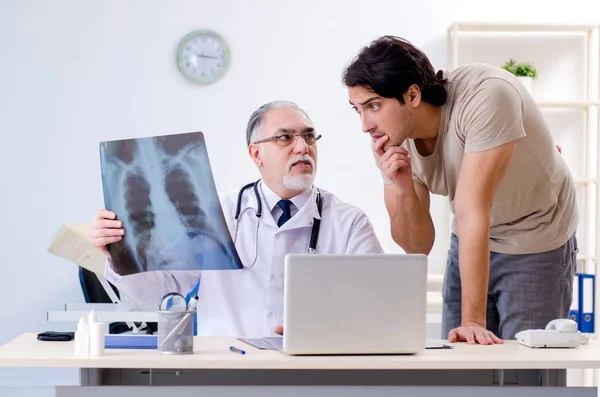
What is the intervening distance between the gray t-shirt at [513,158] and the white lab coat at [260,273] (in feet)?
0.85

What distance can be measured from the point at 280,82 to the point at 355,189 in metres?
0.68

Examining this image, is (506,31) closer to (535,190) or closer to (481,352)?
(535,190)

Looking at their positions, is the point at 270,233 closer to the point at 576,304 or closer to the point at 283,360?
the point at 283,360

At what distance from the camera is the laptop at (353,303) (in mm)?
1591

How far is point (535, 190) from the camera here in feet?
7.64

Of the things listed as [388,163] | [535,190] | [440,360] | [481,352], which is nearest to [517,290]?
[535,190]

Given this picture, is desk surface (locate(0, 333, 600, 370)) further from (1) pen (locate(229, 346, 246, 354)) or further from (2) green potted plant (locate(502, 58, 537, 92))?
(2) green potted plant (locate(502, 58, 537, 92))

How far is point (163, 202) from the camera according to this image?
202 centimetres

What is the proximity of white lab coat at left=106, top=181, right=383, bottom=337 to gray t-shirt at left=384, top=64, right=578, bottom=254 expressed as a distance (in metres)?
0.26

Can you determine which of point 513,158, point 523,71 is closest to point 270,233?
point 513,158

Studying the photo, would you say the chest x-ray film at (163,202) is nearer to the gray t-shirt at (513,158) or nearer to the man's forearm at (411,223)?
the man's forearm at (411,223)

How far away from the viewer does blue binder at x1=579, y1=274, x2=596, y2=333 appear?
4.05m

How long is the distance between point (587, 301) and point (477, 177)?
2297 mm

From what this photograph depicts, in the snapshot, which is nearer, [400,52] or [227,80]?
[400,52]
